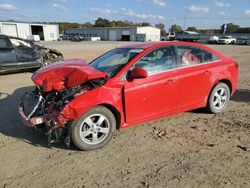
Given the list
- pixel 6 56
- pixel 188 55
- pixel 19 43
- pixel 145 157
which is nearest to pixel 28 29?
pixel 19 43

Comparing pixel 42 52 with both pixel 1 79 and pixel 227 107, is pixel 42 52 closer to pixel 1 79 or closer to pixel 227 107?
pixel 1 79

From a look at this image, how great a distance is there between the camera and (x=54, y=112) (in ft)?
14.5

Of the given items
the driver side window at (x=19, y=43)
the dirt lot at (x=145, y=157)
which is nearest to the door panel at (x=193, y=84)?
the dirt lot at (x=145, y=157)

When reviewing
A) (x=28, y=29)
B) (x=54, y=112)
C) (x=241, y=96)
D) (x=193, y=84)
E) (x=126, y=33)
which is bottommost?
(x=126, y=33)

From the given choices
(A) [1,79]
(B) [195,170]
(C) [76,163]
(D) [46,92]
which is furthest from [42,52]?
(B) [195,170]

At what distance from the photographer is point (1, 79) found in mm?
11039

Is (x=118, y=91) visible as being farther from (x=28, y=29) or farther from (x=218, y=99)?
(x=28, y=29)

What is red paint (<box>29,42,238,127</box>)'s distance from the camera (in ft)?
15.0

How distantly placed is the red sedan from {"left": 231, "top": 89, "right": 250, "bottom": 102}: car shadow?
5.91 ft

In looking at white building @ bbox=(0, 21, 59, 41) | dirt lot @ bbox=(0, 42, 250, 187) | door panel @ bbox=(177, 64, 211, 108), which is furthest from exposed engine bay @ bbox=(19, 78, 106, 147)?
white building @ bbox=(0, 21, 59, 41)

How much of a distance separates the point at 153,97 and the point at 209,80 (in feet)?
4.98

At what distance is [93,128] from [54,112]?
2.16 ft

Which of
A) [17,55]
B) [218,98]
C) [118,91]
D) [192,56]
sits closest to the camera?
[118,91]

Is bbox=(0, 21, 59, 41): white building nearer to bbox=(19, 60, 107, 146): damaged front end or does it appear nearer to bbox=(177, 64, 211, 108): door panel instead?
bbox=(19, 60, 107, 146): damaged front end
